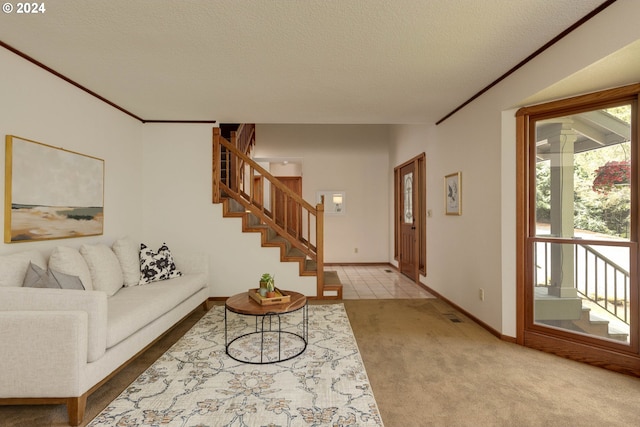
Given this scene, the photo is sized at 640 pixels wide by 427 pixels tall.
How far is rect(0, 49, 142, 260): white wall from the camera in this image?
8.60 ft

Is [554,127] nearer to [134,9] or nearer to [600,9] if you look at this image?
[600,9]

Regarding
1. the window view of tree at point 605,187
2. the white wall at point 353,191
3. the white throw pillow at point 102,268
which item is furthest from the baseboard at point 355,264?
the window view of tree at point 605,187

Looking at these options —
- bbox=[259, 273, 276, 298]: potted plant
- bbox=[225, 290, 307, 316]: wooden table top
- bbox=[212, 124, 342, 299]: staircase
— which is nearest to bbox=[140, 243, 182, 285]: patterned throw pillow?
bbox=[212, 124, 342, 299]: staircase

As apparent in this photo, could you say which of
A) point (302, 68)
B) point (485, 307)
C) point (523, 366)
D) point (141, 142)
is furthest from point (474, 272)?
point (141, 142)

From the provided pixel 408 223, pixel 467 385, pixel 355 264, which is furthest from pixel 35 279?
pixel 355 264

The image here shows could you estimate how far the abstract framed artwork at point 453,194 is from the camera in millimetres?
4129

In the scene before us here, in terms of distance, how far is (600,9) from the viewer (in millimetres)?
2115

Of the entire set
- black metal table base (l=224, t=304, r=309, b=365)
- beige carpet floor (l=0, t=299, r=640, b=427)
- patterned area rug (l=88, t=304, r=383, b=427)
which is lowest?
beige carpet floor (l=0, t=299, r=640, b=427)

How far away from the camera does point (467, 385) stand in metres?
2.39

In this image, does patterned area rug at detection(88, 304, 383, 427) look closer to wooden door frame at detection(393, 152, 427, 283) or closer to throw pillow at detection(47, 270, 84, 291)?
throw pillow at detection(47, 270, 84, 291)

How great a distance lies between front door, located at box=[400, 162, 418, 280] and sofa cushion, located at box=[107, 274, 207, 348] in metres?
3.87

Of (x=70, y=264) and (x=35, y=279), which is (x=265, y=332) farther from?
(x=35, y=279)

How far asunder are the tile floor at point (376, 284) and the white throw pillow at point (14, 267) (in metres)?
3.62

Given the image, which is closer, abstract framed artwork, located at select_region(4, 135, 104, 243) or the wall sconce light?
abstract framed artwork, located at select_region(4, 135, 104, 243)
